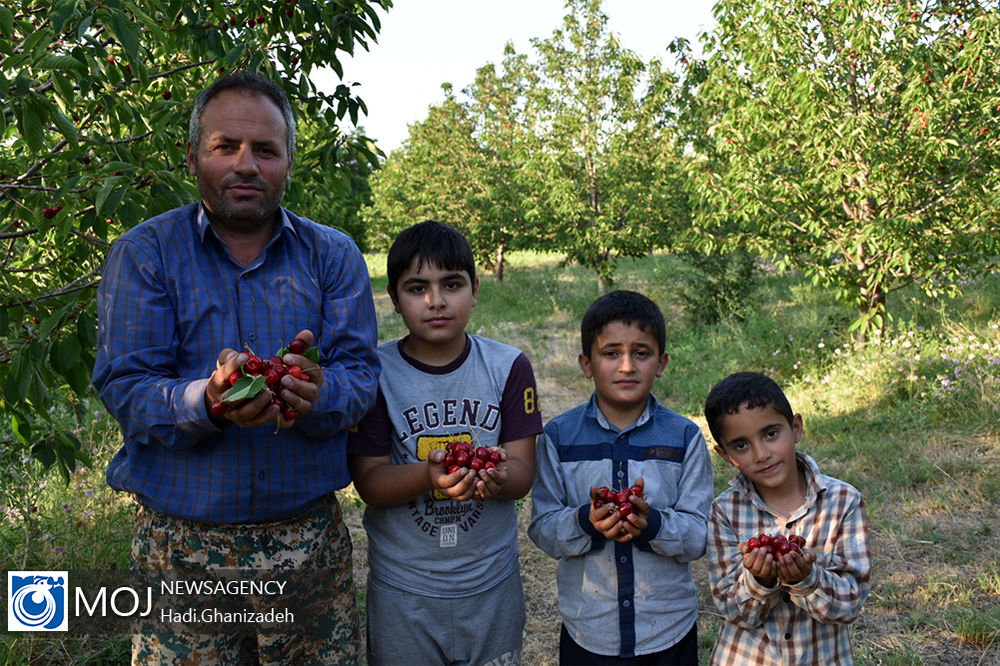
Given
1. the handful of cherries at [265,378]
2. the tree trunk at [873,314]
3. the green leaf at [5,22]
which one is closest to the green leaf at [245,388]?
the handful of cherries at [265,378]

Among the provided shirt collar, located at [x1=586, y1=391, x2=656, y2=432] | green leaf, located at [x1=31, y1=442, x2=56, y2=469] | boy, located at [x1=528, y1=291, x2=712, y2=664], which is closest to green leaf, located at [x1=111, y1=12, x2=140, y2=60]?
green leaf, located at [x1=31, y1=442, x2=56, y2=469]

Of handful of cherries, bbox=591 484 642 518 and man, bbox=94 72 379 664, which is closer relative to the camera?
man, bbox=94 72 379 664

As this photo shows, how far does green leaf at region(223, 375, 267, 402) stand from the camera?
1572mm

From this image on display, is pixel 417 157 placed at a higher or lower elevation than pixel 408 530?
higher

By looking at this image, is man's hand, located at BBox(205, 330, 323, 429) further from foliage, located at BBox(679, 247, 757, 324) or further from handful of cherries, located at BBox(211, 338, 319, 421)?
foliage, located at BBox(679, 247, 757, 324)

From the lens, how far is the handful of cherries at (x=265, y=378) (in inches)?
62.7

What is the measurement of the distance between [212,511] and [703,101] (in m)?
7.69

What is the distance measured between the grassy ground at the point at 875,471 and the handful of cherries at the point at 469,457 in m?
2.04

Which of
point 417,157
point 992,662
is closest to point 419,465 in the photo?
point 992,662

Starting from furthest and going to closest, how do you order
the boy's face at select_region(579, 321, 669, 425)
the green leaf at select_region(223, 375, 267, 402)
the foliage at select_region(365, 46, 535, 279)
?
the foliage at select_region(365, 46, 535, 279) < the boy's face at select_region(579, 321, 669, 425) < the green leaf at select_region(223, 375, 267, 402)

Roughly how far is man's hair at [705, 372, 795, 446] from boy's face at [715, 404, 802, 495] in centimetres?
1

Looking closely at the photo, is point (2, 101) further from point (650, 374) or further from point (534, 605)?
point (534, 605)

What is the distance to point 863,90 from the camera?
711 centimetres

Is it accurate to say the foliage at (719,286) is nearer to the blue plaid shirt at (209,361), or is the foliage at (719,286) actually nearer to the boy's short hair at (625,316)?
the boy's short hair at (625,316)
